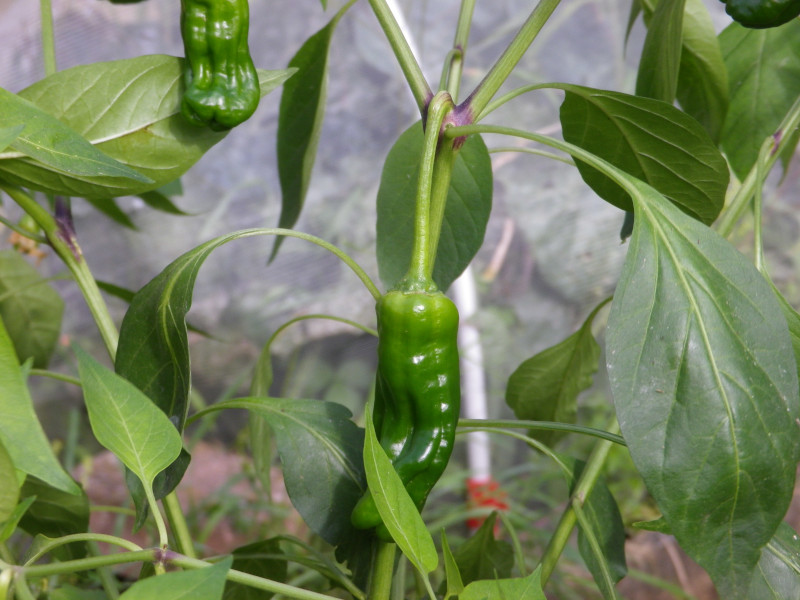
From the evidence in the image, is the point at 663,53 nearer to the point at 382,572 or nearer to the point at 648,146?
the point at 648,146

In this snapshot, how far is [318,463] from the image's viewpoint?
20.1 inches

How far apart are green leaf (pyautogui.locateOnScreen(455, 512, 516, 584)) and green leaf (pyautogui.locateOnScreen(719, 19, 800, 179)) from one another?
398 millimetres

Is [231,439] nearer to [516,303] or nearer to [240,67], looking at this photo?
[516,303]

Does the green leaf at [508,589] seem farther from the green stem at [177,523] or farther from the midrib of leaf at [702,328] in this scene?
the green stem at [177,523]

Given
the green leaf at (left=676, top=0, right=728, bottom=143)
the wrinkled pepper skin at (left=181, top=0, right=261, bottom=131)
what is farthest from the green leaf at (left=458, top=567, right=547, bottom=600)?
the green leaf at (left=676, top=0, right=728, bottom=143)

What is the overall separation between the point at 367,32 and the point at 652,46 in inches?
54.0

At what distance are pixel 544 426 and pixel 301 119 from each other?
0.34 metres

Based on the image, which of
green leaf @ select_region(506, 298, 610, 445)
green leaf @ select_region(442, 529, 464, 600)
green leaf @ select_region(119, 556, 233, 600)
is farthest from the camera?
green leaf @ select_region(506, 298, 610, 445)

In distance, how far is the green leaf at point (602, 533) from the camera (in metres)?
0.53

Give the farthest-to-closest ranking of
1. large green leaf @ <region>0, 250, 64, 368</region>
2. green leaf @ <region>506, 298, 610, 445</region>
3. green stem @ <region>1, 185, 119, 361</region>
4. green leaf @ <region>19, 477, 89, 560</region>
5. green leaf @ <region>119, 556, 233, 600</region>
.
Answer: large green leaf @ <region>0, 250, 64, 368</region> → green leaf @ <region>506, 298, 610, 445</region> → green leaf @ <region>19, 477, 89, 560</region> → green stem @ <region>1, 185, 119, 361</region> → green leaf @ <region>119, 556, 233, 600</region>

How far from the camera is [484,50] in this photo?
187 centimetres

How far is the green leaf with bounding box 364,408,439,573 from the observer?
0.37 m

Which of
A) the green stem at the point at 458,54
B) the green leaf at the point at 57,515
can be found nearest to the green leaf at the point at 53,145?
the green stem at the point at 458,54

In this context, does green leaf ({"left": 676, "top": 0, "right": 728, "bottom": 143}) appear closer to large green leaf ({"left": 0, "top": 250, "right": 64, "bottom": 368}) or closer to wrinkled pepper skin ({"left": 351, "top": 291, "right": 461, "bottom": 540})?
wrinkled pepper skin ({"left": 351, "top": 291, "right": 461, "bottom": 540})
